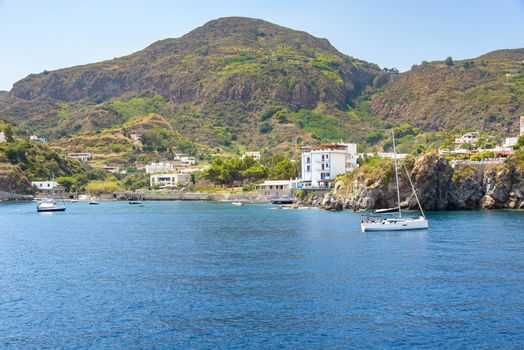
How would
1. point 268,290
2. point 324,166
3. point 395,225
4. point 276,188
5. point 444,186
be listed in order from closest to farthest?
point 268,290 → point 395,225 → point 444,186 → point 324,166 → point 276,188

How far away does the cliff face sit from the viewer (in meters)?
122

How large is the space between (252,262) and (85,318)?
880 inches

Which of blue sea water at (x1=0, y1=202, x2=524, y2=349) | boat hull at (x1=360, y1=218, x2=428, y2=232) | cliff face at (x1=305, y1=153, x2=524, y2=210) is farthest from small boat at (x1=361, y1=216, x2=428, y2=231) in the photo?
cliff face at (x1=305, y1=153, x2=524, y2=210)

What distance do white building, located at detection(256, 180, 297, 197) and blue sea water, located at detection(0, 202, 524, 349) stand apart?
9145 cm

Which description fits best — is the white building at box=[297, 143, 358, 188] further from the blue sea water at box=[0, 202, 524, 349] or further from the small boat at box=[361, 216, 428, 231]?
the blue sea water at box=[0, 202, 524, 349]

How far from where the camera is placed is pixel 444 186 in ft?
410

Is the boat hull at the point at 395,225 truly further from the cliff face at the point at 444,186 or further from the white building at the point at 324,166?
the white building at the point at 324,166

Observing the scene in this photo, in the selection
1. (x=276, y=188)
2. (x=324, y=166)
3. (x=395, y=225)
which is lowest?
(x=395, y=225)

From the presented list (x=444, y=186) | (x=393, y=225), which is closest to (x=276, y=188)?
(x=444, y=186)

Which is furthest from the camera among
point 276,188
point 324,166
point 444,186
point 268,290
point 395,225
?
point 276,188

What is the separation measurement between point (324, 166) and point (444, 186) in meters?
43.3

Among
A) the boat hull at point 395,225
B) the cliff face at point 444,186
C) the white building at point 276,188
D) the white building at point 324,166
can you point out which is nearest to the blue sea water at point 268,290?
the boat hull at point 395,225

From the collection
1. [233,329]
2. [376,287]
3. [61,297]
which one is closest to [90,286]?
[61,297]

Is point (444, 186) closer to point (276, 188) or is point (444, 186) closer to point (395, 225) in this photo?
point (395, 225)
